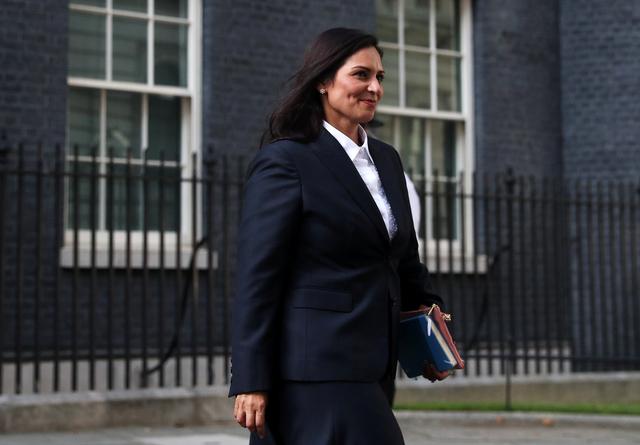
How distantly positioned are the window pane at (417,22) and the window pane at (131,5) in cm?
303

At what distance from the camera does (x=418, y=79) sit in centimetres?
1256

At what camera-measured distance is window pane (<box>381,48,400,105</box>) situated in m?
12.3

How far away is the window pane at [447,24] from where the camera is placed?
12758 millimetres

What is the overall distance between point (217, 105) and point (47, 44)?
5.41 ft

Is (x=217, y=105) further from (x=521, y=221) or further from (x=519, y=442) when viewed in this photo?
(x=519, y=442)

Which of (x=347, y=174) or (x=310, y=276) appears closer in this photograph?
(x=310, y=276)

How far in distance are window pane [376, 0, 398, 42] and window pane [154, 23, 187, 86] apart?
230 cm

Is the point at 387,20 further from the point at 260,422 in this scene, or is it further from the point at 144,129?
the point at 260,422

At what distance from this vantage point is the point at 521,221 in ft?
37.0

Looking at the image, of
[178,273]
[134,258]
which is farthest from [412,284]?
[134,258]

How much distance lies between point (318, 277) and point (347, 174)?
32 centimetres

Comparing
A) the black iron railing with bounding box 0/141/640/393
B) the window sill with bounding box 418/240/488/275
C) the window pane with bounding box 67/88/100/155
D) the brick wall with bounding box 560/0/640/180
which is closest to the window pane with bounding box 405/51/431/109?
the black iron railing with bounding box 0/141/640/393

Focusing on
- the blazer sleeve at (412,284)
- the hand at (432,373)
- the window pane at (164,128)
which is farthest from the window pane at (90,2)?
the hand at (432,373)

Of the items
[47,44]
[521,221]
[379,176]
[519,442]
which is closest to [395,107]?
[521,221]
